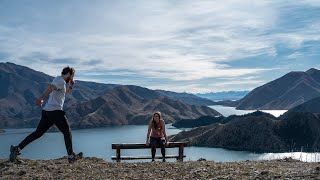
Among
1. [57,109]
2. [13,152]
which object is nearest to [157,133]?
[57,109]

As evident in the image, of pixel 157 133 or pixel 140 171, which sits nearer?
pixel 140 171

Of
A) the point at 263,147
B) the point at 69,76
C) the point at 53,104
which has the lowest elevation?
the point at 263,147

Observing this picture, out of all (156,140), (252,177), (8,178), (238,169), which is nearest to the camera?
(252,177)

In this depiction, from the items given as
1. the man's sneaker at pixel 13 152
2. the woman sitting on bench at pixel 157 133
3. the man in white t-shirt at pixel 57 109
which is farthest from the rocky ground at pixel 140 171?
the woman sitting on bench at pixel 157 133

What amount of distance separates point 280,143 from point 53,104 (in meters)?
197

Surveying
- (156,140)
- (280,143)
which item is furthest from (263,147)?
(156,140)

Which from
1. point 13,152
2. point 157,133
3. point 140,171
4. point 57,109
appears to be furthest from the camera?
point 157,133

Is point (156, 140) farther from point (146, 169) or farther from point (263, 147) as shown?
point (263, 147)

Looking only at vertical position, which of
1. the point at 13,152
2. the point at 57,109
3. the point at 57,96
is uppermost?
the point at 57,96

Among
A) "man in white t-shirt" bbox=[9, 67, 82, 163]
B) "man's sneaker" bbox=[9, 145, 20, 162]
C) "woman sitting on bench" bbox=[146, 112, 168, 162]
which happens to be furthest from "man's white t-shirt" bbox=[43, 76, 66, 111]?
"woman sitting on bench" bbox=[146, 112, 168, 162]

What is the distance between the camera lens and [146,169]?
12.5 m

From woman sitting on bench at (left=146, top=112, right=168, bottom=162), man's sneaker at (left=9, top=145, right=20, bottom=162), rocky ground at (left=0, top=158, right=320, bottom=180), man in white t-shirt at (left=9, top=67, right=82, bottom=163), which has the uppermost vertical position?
man in white t-shirt at (left=9, top=67, right=82, bottom=163)

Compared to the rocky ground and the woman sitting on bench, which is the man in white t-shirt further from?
the woman sitting on bench

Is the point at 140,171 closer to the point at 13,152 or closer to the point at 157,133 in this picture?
the point at 13,152
